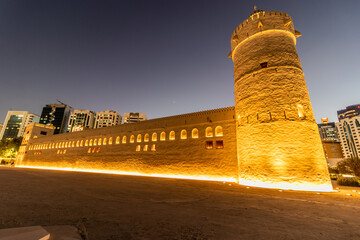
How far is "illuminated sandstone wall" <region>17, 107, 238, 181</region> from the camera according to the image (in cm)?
1605

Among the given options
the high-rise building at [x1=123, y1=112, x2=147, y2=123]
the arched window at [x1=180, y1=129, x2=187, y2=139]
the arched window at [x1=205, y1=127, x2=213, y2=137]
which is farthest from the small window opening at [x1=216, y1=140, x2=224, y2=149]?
the high-rise building at [x1=123, y1=112, x2=147, y2=123]

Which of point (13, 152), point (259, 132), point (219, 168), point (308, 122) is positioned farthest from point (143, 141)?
point (13, 152)

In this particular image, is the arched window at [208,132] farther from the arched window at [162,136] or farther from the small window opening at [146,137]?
the small window opening at [146,137]

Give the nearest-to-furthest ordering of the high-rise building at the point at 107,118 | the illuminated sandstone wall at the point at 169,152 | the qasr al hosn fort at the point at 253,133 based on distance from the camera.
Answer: the qasr al hosn fort at the point at 253,133 → the illuminated sandstone wall at the point at 169,152 → the high-rise building at the point at 107,118

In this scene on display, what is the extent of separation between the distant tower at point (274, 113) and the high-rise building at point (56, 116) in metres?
126

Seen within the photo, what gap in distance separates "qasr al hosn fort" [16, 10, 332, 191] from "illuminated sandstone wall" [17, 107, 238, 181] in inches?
4.0

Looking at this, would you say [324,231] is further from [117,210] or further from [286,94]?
[286,94]

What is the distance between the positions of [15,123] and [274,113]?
6494 inches

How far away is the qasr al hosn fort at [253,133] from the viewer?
10766 millimetres

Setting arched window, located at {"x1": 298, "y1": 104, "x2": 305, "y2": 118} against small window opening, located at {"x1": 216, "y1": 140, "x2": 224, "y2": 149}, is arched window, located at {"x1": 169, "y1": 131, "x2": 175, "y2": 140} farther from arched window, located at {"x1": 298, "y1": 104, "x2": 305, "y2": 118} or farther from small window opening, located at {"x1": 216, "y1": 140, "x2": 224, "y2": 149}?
arched window, located at {"x1": 298, "y1": 104, "x2": 305, "y2": 118}

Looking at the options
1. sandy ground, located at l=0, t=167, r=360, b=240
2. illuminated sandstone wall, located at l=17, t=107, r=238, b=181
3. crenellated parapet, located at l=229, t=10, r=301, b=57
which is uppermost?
crenellated parapet, located at l=229, t=10, r=301, b=57

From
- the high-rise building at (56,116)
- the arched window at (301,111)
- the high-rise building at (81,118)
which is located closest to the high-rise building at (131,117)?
the high-rise building at (81,118)

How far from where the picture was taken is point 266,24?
13.8m

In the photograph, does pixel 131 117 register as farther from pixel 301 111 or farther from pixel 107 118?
pixel 301 111
